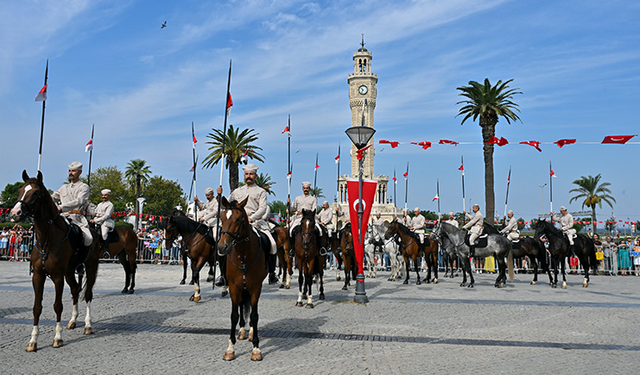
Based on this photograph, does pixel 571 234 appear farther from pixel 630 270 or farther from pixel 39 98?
pixel 39 98

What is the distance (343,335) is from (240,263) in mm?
2580

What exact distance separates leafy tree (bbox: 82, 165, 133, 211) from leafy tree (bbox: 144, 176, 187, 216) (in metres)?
3.60

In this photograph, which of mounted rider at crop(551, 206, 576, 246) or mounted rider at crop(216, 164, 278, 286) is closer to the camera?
mounted rider at crop(216, 164, 278, 286)

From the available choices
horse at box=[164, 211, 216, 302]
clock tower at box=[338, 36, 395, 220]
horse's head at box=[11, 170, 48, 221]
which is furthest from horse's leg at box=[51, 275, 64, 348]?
clock tower at box=[338, 36, 395, 220]

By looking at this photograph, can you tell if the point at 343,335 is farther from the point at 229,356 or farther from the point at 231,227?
the point at 231,227

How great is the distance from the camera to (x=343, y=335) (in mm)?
8812

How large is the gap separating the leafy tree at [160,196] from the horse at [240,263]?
74.1 metres

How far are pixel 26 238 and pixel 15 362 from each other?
992 inches

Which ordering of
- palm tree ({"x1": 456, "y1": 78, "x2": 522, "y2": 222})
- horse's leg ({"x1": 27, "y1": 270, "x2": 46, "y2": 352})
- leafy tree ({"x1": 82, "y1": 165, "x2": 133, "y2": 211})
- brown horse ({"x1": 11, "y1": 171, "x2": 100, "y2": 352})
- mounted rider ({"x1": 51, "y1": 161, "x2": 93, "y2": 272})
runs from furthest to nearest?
leafy tree ({"x1": 82, "y1": 165, "x2": 133, "y2": 211})
palm tree ({"x1": 456, "y1": 78, "x2": 522, "y2": 222})
mounted rider ({"x1": 51, "y1": 161, "x2": 93, "y2": 272})
horse's leg ({"x1": 27, "y1": 270, "x2": 46, "y2": 352})
brown horse ({"x1": 11, "y1": 171, "x2": 100, "y2": 352})

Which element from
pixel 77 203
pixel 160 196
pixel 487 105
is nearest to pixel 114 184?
pixel 160 196

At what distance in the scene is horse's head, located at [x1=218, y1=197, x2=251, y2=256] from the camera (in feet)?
22.3

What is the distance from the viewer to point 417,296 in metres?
14.7

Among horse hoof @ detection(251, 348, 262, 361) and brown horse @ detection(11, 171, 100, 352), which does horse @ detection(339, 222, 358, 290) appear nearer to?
horse hoof @ detection(251, 348, 262, 361)

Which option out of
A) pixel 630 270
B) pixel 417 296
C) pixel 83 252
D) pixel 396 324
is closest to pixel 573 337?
pixel 396 324
